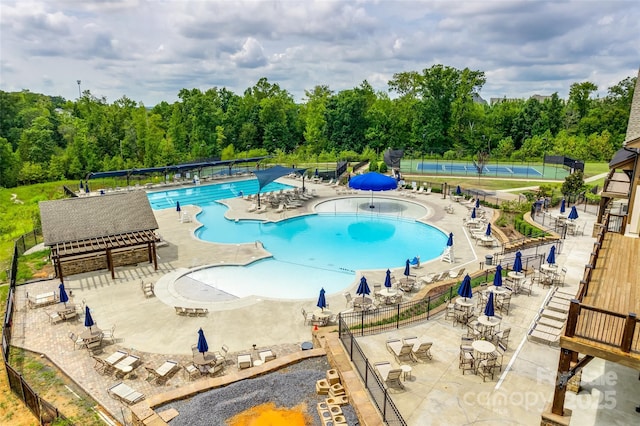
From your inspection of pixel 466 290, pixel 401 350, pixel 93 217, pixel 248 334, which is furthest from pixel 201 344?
pixel 93 217

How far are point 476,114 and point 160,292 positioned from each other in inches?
2577

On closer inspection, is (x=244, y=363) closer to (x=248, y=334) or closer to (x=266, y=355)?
(x=266, y=355)

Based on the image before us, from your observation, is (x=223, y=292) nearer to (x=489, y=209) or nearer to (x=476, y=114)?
(x=489, y=209)

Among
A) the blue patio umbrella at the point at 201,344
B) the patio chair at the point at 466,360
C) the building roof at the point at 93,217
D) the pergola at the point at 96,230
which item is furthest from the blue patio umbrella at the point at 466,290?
the building roof at the point at 93,217

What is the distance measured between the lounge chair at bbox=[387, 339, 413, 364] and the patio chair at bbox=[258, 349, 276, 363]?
3.70m

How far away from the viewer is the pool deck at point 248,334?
10.0 metres

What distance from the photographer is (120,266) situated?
70.1ft

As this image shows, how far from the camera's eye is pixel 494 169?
55.5 m

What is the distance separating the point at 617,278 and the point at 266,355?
1021cm

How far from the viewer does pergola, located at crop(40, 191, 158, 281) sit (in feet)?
64.4

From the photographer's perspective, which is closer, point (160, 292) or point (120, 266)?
point (160, 292)

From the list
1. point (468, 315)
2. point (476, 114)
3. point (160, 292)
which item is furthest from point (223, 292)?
point (476, 114)

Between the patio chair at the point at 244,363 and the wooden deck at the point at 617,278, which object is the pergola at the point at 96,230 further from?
the wooden deck at the point at 617,278

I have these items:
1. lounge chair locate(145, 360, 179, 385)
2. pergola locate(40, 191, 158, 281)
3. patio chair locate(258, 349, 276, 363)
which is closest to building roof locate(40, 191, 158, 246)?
pergola locate(40, 191, 158, 281)
